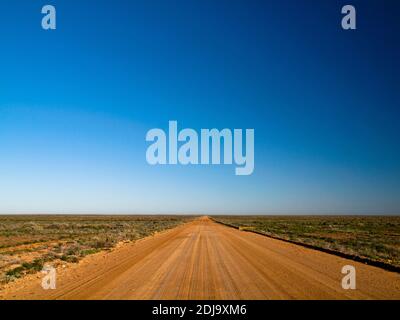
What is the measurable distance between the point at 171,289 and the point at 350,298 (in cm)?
454

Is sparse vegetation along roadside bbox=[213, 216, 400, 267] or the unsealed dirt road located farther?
sparse vegetation along roadside bbox=[213, 216, 400, 267]

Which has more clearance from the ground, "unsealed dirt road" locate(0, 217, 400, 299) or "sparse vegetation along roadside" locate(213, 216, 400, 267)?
"unsealed dirt road" locate(0, 217, 400, 299)

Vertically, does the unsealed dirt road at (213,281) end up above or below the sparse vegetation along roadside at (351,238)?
above

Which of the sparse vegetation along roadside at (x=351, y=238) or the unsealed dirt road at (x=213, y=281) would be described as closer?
the unsealed dirt road at (x=213, y=281)

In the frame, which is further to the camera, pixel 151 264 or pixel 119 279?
pixel 151 264

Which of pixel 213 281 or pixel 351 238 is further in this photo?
pixel 351 238

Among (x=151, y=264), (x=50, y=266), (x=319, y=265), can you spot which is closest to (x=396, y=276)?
(x=319, y=265)

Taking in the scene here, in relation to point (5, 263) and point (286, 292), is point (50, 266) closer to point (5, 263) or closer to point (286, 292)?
point (5, 263)

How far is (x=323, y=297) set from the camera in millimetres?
8656

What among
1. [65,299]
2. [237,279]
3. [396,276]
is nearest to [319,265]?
[396,276]

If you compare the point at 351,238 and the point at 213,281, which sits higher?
the point at 213,281
